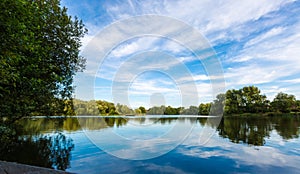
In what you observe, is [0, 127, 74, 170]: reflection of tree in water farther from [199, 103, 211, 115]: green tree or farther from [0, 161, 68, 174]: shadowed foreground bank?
[199, 103, 211, 115]: green tree

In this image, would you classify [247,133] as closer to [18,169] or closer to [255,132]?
[255,132]

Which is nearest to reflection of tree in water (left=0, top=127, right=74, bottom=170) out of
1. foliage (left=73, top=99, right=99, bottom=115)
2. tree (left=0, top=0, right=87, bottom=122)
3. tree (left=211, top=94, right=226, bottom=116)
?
tree (left=0, top=0, right=87, bottom=122)

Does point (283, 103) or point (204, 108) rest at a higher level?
Result: point (283, 103)

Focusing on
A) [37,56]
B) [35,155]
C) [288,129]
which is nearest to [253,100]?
[288,129]

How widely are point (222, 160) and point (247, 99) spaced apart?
2864 inches

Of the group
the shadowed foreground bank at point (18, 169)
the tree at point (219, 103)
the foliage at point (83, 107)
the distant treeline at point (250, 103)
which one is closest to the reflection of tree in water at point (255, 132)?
the foliage at point (83, 107)

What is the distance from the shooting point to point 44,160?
1047 centimetres

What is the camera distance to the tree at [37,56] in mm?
6090

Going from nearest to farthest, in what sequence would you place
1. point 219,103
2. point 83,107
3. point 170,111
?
point 83,107 → point 219,103 → point 170,111

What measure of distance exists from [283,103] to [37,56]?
87.5m

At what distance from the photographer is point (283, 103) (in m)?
72.8

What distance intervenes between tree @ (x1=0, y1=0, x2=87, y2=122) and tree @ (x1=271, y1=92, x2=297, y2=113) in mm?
82536

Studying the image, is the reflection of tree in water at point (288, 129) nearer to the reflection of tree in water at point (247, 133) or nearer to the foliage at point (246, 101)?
the reflection of tree in water at point (247, 133)

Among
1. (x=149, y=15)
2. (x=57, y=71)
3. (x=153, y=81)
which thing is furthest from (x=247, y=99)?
(x=57, y=71)
